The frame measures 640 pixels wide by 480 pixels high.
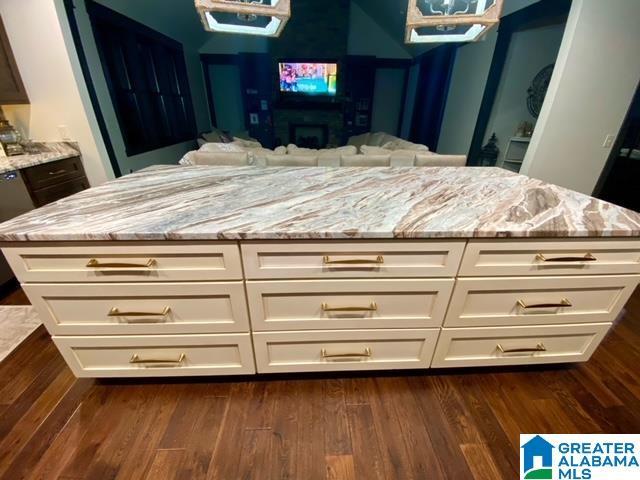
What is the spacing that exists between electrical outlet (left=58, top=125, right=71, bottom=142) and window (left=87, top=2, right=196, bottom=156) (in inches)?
52.7

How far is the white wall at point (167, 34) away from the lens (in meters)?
3.17

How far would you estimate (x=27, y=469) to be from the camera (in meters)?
1.04

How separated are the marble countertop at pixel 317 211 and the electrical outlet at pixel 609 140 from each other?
2212 mm

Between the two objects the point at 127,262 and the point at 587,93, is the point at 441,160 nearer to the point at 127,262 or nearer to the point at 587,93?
the point at 587,93

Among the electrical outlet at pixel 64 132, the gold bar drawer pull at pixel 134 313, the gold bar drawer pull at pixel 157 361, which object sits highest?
the electrical outlet at pixel 64 132

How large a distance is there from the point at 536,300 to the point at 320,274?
3.00 feet

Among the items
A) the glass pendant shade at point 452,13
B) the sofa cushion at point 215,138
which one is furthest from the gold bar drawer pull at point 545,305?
the sofa cushion at point 215,138

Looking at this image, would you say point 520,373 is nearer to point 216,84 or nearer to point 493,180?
point 493,180

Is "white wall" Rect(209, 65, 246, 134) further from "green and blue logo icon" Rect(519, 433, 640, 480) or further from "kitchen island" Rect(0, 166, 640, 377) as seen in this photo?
"green and blue logo icon" Rect(519, 433, 640, 480)

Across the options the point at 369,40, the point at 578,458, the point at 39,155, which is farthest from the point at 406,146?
the point at 369,40

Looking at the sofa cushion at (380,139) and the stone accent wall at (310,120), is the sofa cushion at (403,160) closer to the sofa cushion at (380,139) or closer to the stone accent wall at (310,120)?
the sofa cushion at (380,139)

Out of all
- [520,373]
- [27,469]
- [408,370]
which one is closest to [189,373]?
[27,469]

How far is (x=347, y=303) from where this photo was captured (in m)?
1.11

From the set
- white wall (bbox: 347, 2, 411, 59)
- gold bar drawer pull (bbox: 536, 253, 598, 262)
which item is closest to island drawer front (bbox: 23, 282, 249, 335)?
gold bar drawer pull (bbox: 536, 253, 598, 262)
